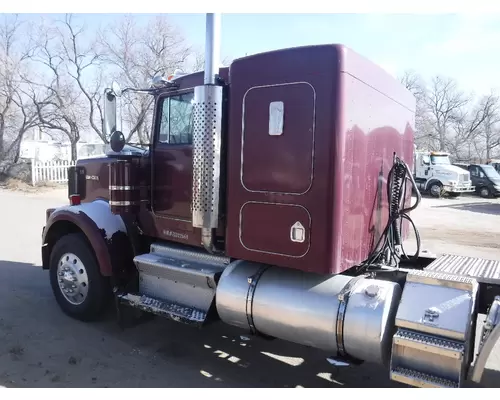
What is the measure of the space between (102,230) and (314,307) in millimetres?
2494

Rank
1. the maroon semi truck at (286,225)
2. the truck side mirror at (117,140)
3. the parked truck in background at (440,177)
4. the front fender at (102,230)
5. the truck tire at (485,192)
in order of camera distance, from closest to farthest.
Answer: the maroon semi truck at (286,225)
the truck side mirror at (117,140)
the front fender at (102,230)
the parked truck in background at (440,177)
the truck tire at (485,192)

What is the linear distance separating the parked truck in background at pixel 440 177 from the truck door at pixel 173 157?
19.1 meters

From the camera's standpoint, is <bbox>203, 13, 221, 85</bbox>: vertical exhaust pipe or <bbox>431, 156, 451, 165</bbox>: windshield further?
<bbox>431, 156, 451, 165</bbox>: windshield

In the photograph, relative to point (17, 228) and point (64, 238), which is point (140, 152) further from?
point (17, 228)

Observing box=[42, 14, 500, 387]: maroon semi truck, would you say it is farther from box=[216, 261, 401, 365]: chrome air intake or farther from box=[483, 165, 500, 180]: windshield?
box=[483, 165, 500, 180]: windshield

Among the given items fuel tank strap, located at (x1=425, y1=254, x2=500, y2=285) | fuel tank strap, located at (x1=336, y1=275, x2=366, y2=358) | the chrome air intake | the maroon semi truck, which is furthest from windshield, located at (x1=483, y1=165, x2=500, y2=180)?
fuel tank strap, located at (x1=336, y1=275, x2=366, y2=358)

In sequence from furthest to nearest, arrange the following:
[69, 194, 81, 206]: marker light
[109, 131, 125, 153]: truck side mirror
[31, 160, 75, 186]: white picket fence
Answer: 1. [31, 160, 75, 186]: white picket fence
2. [69, 194, 81, 206]: marker light
3. [109, 131, 125, 153]: truck side mirror

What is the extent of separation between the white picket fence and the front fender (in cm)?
1850

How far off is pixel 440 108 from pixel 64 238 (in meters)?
61.8

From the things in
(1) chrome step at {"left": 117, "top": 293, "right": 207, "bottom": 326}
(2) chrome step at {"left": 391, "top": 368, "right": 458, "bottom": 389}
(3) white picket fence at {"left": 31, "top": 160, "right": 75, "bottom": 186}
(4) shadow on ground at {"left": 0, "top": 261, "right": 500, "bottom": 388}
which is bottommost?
(4) shadow on ground at {"left": 0, "top": 261, "right": 500, "bottom": 388}

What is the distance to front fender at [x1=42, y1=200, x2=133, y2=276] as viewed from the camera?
15.0ft

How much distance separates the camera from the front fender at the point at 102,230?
457cm

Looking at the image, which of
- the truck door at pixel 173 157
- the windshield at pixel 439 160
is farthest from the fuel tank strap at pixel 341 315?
the windshield at pixel 439 160

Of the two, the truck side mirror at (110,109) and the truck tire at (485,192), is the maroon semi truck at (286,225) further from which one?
the truck tire at (485,192)
